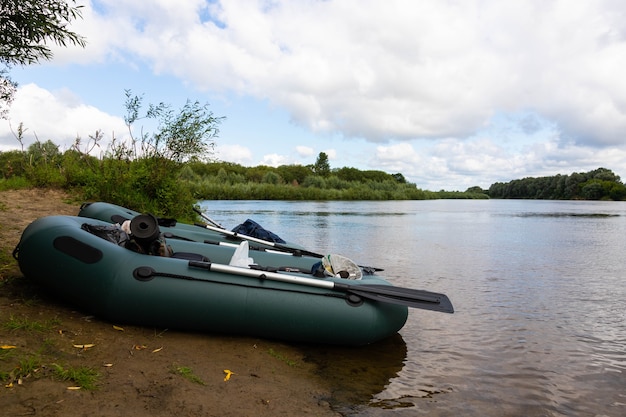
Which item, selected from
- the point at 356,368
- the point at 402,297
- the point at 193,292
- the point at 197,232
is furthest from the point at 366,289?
the point at 197,232

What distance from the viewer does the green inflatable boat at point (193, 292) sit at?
14.5 feet

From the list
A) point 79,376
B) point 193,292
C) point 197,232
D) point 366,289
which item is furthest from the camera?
point 197,232

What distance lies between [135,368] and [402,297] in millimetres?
2588

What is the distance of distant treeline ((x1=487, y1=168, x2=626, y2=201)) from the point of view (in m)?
77.8

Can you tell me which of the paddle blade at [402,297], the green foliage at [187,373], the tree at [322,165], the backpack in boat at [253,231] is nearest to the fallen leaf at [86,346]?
the green foliage at [187,373]

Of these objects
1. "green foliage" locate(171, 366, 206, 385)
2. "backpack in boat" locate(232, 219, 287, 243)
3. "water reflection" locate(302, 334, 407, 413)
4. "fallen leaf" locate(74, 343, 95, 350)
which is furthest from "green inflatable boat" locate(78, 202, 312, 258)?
"green foliage" locate(171, 366, 206, 385)

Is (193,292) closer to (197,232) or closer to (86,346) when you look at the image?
(86,346)

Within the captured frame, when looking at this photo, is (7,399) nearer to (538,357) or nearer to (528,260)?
(538,357)

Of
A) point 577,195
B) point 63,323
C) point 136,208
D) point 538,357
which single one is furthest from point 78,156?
point 577,195

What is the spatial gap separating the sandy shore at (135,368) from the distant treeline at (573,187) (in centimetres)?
8718

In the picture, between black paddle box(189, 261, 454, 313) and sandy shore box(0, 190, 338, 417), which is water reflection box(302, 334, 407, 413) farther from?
black paddle box(189, 261, 454, 313)

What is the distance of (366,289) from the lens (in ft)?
15.5

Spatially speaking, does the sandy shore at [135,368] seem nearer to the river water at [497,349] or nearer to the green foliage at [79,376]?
the green foliage at [79,376]

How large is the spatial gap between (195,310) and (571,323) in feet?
16.6
